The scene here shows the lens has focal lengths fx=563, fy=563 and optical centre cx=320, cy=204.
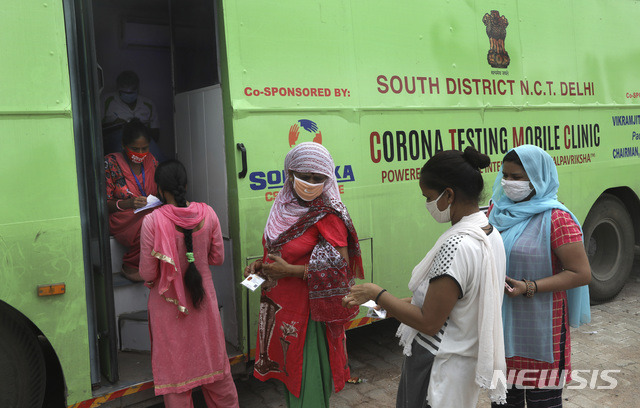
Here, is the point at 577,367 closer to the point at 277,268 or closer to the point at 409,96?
the point at 409,96

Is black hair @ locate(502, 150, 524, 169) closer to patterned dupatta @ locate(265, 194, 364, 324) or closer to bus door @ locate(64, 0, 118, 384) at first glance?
patterned dupatta @ locate(265, 194, 364, 324)

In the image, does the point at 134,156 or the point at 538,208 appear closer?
the point at 538,208

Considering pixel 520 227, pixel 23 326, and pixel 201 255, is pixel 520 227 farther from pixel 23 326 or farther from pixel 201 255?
pixel 23 326

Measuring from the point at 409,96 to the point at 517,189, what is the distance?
176cm

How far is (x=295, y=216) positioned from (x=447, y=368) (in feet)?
3.87

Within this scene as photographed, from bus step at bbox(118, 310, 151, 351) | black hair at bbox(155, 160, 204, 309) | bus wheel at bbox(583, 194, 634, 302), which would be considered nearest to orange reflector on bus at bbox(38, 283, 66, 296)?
black hair at bbox(155, 160, 204, 309)

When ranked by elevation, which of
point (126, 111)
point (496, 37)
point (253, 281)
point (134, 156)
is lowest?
point (253, 281)

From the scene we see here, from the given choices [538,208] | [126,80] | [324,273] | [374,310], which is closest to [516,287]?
[538,208]

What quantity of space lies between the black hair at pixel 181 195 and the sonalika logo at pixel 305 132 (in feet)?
2.74

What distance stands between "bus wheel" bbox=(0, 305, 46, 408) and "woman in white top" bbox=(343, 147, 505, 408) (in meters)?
1.87

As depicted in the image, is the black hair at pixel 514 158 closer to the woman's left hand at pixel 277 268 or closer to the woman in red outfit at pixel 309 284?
the woman in red outfit at pixel 309 284

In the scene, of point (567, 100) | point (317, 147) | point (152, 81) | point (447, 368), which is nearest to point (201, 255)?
point (317, 147)

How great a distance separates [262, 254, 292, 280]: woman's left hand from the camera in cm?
287

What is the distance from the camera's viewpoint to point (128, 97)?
15.9ft
